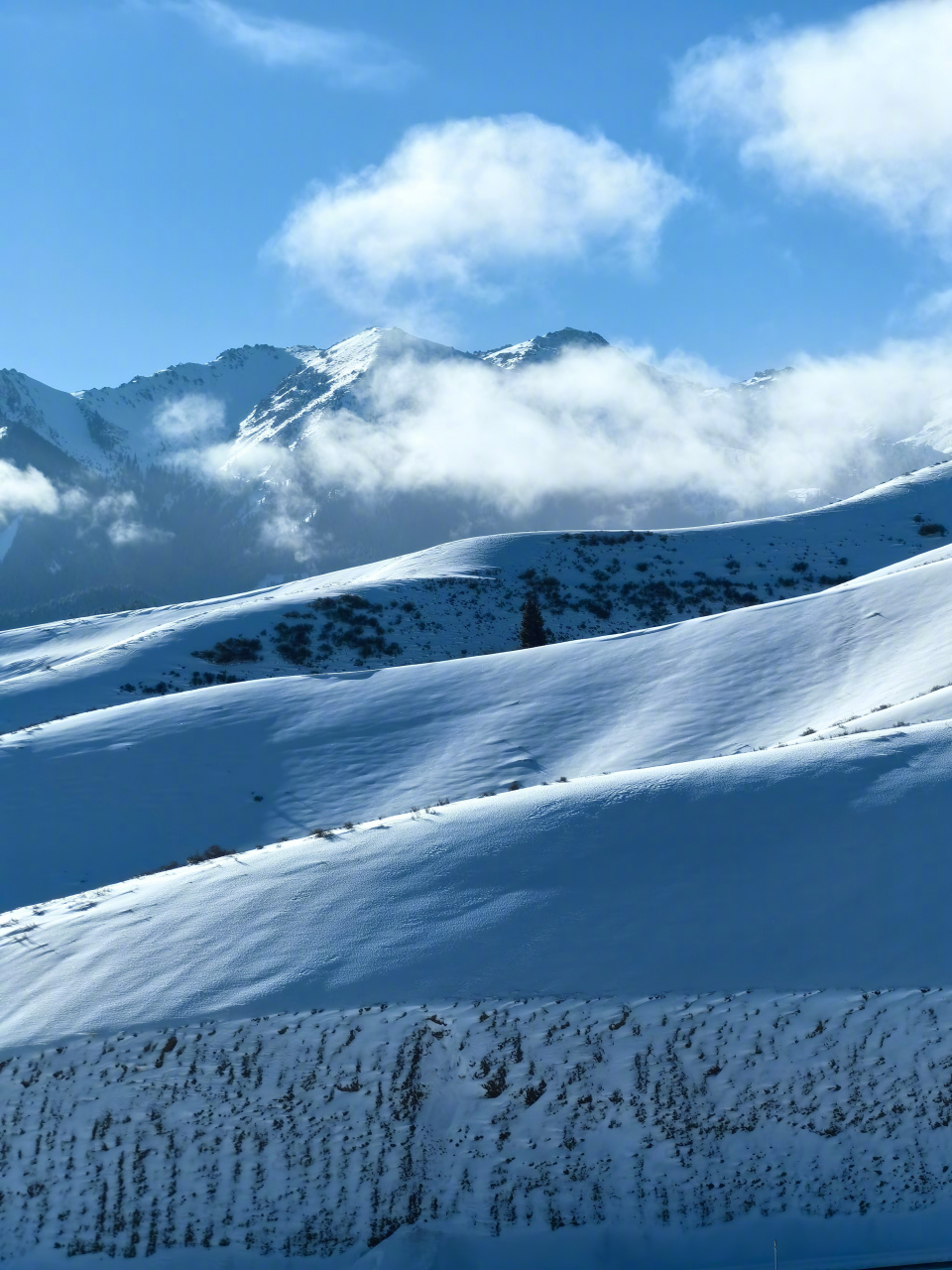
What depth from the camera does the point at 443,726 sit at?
29469 mm

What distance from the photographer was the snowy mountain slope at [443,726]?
24203mm

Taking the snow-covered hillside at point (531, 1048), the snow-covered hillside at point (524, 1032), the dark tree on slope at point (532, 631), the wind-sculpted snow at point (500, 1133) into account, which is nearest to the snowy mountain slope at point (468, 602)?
the dark tree on slope at point (532, 631)

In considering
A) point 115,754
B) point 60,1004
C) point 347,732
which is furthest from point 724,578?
point 60,1004

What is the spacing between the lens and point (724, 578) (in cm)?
6494

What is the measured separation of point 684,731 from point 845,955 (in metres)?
13.7

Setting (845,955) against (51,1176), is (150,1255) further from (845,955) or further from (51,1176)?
(845,955)

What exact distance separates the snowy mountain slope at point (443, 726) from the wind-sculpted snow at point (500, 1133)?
32.3 feet

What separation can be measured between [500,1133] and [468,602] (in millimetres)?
50856

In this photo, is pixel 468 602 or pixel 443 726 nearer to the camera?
pixel 443 726

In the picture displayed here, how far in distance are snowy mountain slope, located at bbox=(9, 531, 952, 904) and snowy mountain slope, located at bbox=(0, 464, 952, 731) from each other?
12012 millimetres

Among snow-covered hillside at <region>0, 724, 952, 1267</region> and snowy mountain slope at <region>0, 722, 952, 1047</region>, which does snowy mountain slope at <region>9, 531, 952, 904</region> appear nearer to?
snowy mountain slope at <region>0, 722, 952, 1047</region>

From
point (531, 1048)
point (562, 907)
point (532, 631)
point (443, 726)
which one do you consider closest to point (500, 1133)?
point (531, 1048)

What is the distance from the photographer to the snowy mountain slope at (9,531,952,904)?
24.2m

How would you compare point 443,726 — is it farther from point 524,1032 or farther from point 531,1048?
point 531,1048
